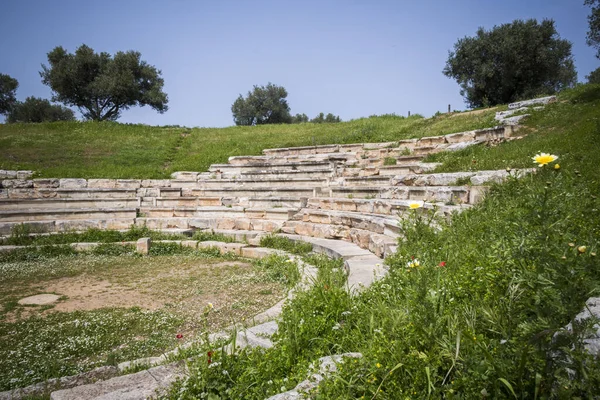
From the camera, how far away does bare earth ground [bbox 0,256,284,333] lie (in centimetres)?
502

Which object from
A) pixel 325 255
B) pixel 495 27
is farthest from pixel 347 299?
pixel 495 27

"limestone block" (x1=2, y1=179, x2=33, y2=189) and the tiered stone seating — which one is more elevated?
"limestone block" (x1=2, y1=179, x2=33, y2=189)

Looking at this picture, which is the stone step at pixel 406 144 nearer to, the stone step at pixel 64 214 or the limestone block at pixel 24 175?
the stone step at pixel 64 214

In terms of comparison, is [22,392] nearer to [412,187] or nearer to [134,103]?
[412,187]

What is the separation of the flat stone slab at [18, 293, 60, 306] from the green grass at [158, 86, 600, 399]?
13.9ft

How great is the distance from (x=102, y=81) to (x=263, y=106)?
22091 millimetres

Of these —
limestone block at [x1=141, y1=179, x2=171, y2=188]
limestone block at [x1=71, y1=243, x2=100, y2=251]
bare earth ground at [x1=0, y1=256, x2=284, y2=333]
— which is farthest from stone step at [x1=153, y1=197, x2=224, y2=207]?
bare earth ground at [x1=0, y1=256, x2=284, y2=333]

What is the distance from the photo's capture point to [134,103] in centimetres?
3481

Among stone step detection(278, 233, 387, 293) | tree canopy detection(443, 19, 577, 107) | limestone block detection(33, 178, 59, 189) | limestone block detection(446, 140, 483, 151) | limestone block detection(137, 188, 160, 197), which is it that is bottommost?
stone step detection(278, 233, 387, 293)

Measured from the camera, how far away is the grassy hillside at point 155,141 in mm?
13966

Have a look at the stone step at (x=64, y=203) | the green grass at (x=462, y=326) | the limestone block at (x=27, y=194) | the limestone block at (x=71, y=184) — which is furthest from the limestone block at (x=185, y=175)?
the green grass at (x=462, y=326)

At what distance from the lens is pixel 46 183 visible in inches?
475

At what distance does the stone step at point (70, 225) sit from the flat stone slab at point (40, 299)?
13.8 ft

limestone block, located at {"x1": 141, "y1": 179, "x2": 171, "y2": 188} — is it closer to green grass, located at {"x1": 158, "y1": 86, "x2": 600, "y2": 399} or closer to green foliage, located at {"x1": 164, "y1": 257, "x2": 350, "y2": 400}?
green grass, located at {"x1": 158, "y1": 86, "x2": 600, "y2": 399}
